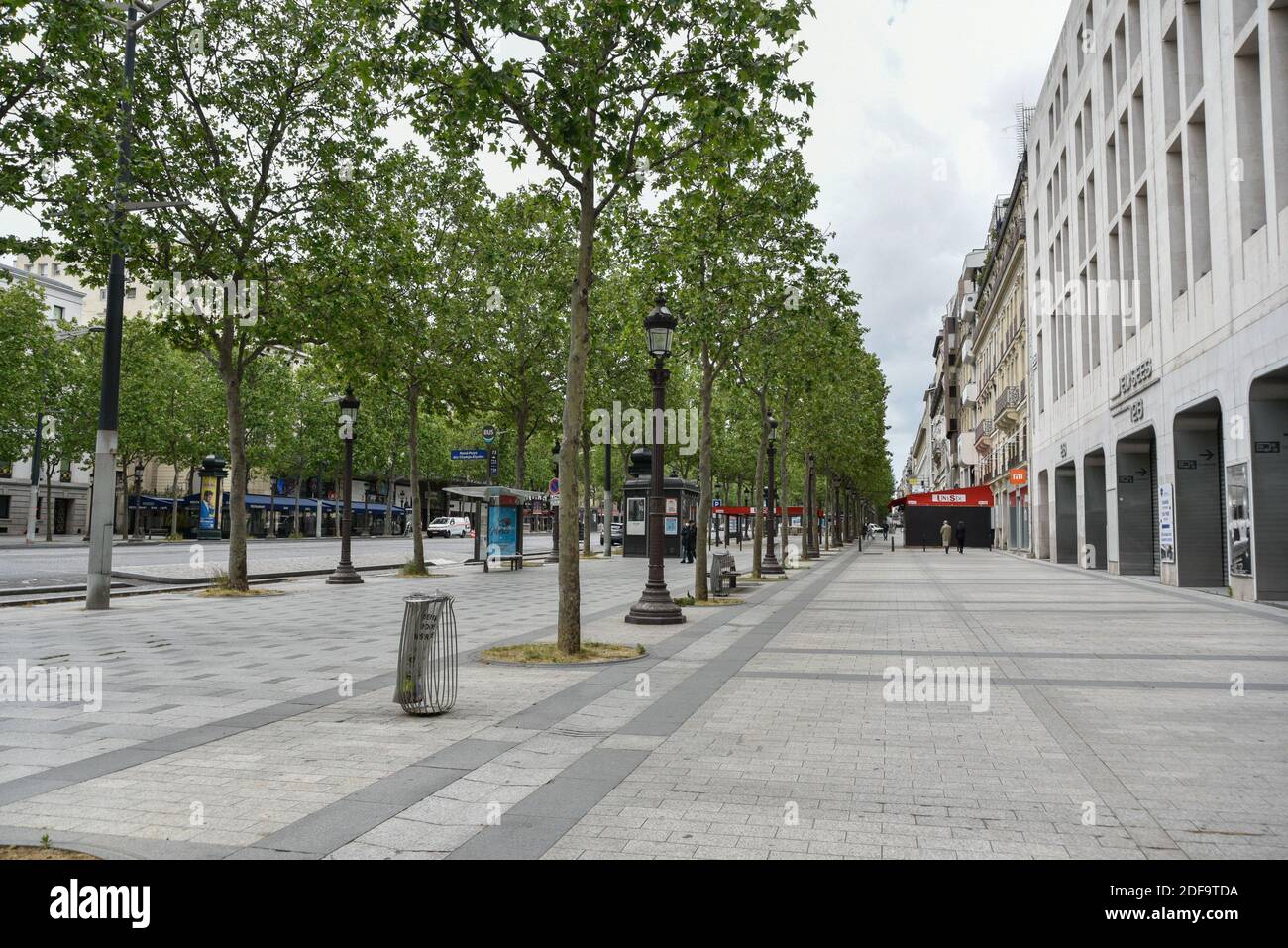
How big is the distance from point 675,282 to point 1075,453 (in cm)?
1937

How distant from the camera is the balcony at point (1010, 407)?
46.9 m

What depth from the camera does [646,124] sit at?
1050cm

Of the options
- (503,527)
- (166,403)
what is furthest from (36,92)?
(166,403)

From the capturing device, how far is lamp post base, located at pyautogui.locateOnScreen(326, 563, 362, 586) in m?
22.0

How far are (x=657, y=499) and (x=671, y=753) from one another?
818 centimetres

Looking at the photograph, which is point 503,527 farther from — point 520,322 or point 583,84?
point 583,84

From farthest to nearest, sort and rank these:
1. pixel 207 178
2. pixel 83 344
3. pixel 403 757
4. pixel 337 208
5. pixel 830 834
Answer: pixel 83 344 < pixel 337 208 < pixel 207 178 < pixel 403 757 < pixel 830 834

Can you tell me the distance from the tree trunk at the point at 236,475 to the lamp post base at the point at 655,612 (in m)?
8.28

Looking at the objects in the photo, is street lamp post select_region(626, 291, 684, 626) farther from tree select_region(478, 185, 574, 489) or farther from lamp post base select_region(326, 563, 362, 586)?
tree select_region(478, 185, 574, 489)

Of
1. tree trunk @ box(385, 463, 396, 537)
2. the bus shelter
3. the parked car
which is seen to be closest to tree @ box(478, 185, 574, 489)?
the bus shelter

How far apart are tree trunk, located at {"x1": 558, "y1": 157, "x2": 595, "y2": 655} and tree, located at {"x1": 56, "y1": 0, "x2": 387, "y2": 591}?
7.98 metres

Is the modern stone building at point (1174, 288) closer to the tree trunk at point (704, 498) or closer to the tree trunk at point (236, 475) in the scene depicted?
the tree trunk at point (704, 498)

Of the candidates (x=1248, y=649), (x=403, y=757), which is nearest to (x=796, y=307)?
(x=1248, y=649)
